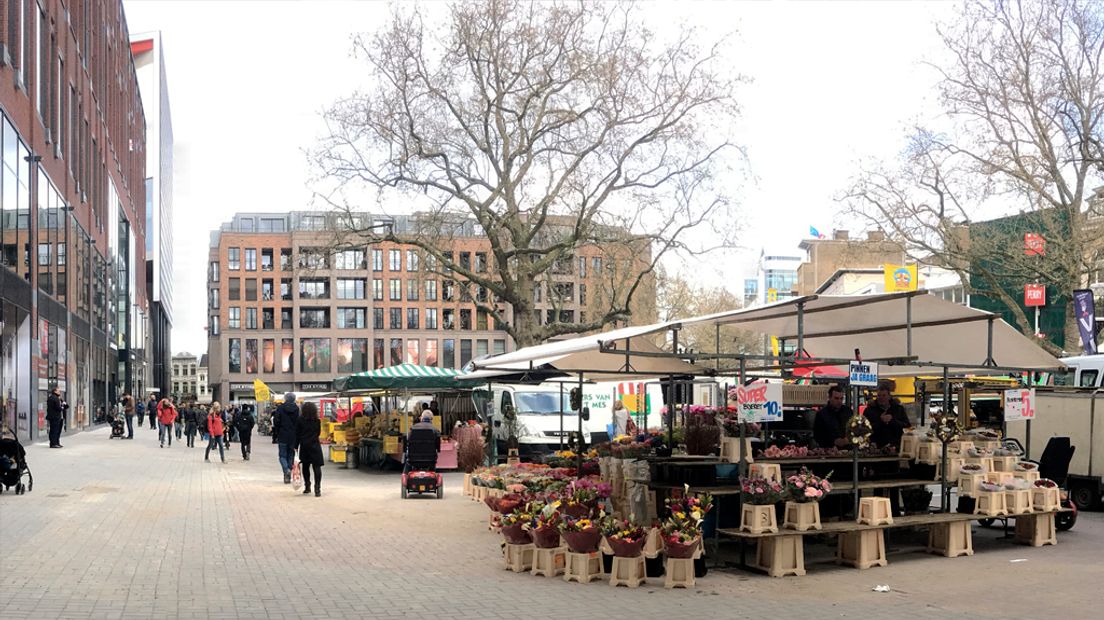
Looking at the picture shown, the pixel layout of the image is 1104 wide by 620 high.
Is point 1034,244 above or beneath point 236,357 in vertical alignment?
above

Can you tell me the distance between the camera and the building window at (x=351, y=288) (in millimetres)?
107688

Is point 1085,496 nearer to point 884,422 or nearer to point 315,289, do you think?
point 884,422

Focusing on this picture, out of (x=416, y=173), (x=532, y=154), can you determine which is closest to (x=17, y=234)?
(x=416, y=173)

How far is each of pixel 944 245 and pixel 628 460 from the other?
30143 mm

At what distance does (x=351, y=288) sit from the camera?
355 feet

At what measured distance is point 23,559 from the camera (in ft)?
36.0

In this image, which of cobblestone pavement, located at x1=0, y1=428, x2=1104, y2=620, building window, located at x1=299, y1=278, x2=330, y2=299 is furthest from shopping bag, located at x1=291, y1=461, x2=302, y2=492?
building window, located at x1=299, y1=278, x2=330, y2=299

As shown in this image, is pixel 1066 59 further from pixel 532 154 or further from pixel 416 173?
pixel 416 173

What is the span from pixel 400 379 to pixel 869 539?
49.4 feet

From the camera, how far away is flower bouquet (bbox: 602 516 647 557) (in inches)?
397

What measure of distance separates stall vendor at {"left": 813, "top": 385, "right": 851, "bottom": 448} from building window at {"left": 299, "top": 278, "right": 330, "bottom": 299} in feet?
320

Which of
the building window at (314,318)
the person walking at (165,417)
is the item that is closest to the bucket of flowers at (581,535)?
the person walking at (165,417)

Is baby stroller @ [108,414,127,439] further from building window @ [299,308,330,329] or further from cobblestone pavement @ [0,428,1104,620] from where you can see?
building window @ [299,308,330,329]

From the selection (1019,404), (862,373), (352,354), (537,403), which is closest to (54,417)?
(537,403)
